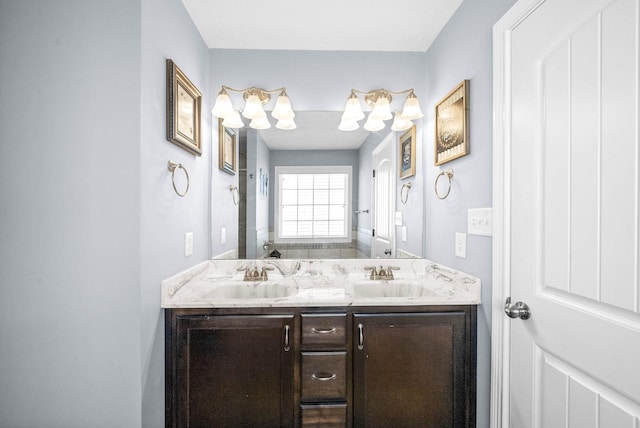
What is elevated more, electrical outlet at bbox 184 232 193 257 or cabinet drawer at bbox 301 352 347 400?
electrical outlet at bbox 184 232 193 257

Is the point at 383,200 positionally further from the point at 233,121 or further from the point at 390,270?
the point at 233,121

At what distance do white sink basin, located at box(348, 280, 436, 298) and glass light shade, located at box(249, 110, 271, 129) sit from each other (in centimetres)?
112

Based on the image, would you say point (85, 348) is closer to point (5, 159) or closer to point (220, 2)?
point (5, 159)

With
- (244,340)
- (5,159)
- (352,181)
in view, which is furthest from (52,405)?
(352,181)

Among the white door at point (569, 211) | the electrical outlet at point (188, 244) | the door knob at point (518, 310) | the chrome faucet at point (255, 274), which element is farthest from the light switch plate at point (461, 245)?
the electrical outlet at point (188, 244)

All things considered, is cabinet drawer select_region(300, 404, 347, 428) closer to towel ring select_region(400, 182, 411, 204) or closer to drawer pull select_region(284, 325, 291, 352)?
drawer pull select_region(284, 325, 291, 352)

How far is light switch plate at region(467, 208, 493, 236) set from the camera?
140 centimetres

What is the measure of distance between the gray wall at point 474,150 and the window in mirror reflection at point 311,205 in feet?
1.95

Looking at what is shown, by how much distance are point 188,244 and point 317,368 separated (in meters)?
0.92

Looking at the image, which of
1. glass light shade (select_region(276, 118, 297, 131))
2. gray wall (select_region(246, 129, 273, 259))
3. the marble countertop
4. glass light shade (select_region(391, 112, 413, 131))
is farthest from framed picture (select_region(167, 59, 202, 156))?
glass light shade (select_region(391, 112, 413, 131))

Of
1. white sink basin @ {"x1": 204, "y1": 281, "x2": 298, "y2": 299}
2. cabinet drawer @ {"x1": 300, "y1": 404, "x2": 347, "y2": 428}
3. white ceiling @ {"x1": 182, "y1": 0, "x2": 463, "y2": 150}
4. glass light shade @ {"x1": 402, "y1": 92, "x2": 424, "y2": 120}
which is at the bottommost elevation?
cabinet drawer @ {"x1": 300, "y1": 404, "x2": 347, "y2": 428}

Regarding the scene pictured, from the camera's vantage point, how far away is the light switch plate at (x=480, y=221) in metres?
1.40

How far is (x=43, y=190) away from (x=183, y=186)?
56cm

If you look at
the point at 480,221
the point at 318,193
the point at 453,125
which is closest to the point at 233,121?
the point at 318,193
